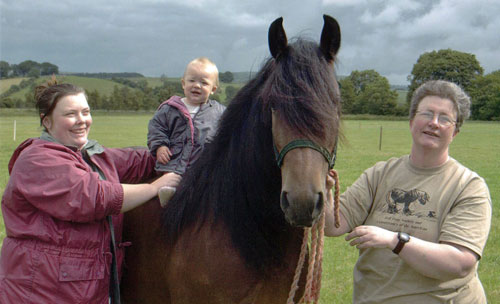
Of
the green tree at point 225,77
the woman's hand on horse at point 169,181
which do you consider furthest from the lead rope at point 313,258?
the green tree at point 225,77

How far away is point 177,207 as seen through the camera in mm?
2742

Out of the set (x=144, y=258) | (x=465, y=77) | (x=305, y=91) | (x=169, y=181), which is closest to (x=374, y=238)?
(x=305, y=91)

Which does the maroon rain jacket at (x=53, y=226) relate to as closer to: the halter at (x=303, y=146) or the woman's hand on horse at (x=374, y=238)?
the halter at (x=303, y=146)

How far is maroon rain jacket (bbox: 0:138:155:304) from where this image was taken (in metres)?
2.48

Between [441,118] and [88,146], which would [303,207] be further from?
[88,146]

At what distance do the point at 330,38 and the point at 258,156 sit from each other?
2.57 ft

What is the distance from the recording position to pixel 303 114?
2074 mm

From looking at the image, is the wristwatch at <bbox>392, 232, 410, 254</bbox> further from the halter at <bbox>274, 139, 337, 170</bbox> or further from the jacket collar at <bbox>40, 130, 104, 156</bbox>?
the jacket collar at <bbox>40, 130, 104, 156</bbox>

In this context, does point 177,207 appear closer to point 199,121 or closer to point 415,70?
point 199,121

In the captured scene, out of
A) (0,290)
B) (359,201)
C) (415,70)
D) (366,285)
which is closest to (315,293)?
(366,285)

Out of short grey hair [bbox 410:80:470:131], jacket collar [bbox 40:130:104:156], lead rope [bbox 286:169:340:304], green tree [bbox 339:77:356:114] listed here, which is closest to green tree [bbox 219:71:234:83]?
green tree [bbox 339:77:356:114]

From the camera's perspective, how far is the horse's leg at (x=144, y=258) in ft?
9.84

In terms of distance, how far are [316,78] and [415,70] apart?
70708 mm

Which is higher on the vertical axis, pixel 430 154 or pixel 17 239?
pixel 430 154
